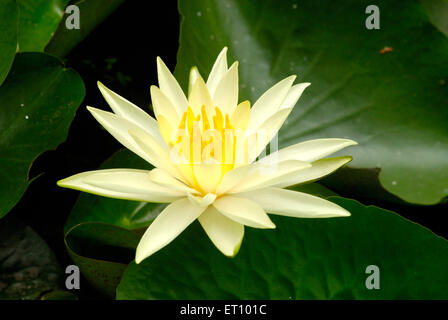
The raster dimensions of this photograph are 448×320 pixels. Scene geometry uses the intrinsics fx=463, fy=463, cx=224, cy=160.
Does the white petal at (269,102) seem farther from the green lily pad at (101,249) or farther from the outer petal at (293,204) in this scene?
the green lily pad at (101,249)

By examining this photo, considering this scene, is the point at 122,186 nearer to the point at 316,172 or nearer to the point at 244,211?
the point at 244,211

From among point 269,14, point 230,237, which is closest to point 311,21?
point 269,14

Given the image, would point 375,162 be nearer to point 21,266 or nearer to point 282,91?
point 282,91

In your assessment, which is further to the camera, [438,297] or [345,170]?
[345,170]

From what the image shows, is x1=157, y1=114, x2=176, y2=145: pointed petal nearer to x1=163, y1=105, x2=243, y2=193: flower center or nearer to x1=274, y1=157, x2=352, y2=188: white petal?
x1=163, y1=105, x2=243, y2=193: flower center

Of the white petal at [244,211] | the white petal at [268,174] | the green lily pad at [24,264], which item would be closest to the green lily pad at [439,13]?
the white petal at [268,174]

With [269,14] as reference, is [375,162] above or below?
below
